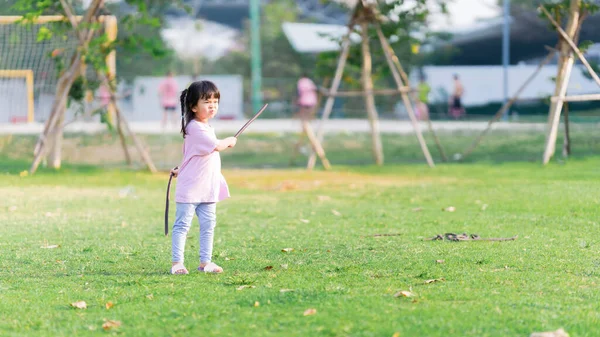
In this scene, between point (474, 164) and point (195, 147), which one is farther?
point (474, 164)

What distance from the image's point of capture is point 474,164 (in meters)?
16.6

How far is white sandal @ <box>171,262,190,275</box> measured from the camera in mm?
6566

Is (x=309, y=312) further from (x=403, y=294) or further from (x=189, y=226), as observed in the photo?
(x=189, y=226)

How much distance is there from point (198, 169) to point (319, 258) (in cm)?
120

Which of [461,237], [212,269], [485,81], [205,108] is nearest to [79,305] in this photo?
[212,269]

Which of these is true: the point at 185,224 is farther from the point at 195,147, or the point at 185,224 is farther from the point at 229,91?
the point at 229,91

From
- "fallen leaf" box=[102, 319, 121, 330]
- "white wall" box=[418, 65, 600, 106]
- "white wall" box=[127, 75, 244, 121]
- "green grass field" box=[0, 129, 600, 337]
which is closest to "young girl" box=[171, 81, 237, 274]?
"green grass field" box=[0, 129, 600, 337]

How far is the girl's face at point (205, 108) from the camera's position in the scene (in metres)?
6.61

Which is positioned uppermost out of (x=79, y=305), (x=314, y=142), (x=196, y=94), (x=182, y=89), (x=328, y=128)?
(x=196, y=94)

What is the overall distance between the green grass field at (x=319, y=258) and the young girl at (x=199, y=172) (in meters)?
0.25

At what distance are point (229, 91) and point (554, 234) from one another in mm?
29332

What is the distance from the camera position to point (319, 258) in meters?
7.17

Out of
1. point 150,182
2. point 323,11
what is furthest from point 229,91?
point 150,182

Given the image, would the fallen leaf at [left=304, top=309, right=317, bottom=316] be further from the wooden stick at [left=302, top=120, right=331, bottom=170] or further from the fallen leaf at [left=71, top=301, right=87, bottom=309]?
the wooden stick at [left=302, top=120, right=331, bottom=170]
